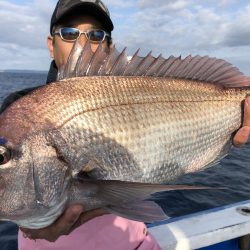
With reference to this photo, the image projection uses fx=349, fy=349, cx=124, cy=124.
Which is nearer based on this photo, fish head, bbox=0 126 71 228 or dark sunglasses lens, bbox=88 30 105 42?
fish head, bbox=0 126 71 228

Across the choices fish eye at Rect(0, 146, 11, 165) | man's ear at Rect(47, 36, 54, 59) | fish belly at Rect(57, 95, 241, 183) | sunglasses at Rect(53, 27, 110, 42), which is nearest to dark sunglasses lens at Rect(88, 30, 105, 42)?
sunglasses at Rect(53, 27, 110, 42)

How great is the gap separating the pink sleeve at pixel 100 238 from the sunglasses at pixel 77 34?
1643 millimetres

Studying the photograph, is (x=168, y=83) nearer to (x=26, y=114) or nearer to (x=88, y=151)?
(x=88, y=151)

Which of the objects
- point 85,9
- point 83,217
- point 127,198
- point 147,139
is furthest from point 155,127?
point 85,9

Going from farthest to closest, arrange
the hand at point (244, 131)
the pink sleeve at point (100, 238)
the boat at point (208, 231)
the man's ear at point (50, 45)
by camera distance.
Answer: the boat at point (208, 231) → the man's ear at point (50, 45) → the hand at point (244, 131) → the pink sleeve at point (100, 238)

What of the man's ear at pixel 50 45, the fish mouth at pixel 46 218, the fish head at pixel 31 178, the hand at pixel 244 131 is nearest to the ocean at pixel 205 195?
the man's ear at pixel 50 45

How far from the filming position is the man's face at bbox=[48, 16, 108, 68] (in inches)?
128

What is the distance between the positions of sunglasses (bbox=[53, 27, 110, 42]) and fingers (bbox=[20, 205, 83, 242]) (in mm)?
1693

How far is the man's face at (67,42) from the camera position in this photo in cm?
326

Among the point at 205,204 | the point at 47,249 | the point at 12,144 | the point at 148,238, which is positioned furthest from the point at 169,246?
the point at 205,204

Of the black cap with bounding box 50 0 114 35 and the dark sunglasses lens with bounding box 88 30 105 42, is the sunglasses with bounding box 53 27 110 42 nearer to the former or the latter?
the dark sunglasses lens with bounding box 88 30 105 42

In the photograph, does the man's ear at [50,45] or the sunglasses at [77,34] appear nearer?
the sunglasses at [77,34]

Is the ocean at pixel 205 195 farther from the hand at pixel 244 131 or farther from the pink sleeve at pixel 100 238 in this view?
the hand at pixel 244 131

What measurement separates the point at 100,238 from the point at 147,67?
1388 millimetres
